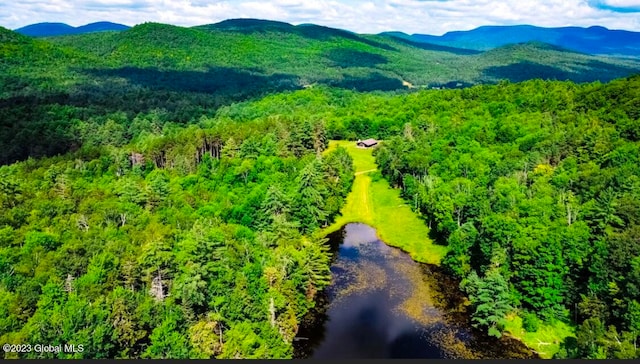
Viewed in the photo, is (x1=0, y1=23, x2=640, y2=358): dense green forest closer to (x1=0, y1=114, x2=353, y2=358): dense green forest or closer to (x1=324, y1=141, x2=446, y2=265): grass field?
(x1=0, y1=114, x2=353, y2=358): dense green forest

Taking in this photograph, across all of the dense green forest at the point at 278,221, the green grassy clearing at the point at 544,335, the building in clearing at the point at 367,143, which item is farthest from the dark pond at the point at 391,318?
the building in clearing at the point at 367,143

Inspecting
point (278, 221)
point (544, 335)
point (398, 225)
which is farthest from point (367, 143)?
point (544, 335)

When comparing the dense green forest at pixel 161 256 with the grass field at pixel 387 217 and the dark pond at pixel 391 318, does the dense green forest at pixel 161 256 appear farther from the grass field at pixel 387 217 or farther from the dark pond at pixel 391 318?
the grass field at pixel 387 217

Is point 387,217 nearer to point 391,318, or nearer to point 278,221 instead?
point 278,221

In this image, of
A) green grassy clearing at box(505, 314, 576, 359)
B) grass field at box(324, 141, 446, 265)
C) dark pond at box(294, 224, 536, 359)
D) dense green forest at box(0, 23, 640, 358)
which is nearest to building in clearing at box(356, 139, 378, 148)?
dense green forest at box(0, 23, 640, 358)

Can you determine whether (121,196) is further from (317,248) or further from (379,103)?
(379,103)

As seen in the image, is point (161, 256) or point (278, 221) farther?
point (278, 221)

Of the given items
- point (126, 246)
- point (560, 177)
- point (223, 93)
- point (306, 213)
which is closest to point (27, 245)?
point (126, 246)
